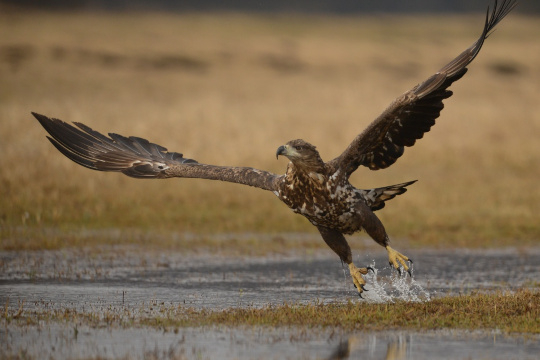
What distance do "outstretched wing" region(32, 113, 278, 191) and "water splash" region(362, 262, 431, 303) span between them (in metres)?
1.93

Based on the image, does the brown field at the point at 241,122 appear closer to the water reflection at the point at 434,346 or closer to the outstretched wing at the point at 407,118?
the outstretched wing at the point at 407,118

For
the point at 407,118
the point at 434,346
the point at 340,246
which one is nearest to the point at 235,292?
the point at 340,246

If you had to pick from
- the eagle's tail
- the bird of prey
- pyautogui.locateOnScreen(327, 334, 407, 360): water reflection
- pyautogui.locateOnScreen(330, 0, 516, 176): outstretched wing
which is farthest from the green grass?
pyautogui.locateOnScreen(330, 0, 516, 176): outstretched wing

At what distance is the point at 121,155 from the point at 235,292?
7.66 feet

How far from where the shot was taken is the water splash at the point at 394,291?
33.5 feet

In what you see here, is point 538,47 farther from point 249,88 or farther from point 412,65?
point 249,88

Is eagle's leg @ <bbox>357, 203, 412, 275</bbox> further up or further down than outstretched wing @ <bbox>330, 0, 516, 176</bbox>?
further down

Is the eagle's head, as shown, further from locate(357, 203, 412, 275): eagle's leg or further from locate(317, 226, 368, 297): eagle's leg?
locate(317, 226, 368, 297): eagle's leg

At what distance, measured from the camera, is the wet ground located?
7.85 metres

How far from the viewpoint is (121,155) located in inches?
472

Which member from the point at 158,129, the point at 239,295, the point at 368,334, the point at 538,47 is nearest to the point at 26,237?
the point at 239,295

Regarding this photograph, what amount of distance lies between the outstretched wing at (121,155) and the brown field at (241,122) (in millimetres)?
2543

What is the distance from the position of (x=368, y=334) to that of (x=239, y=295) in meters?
2.46

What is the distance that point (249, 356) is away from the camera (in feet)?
25.1
